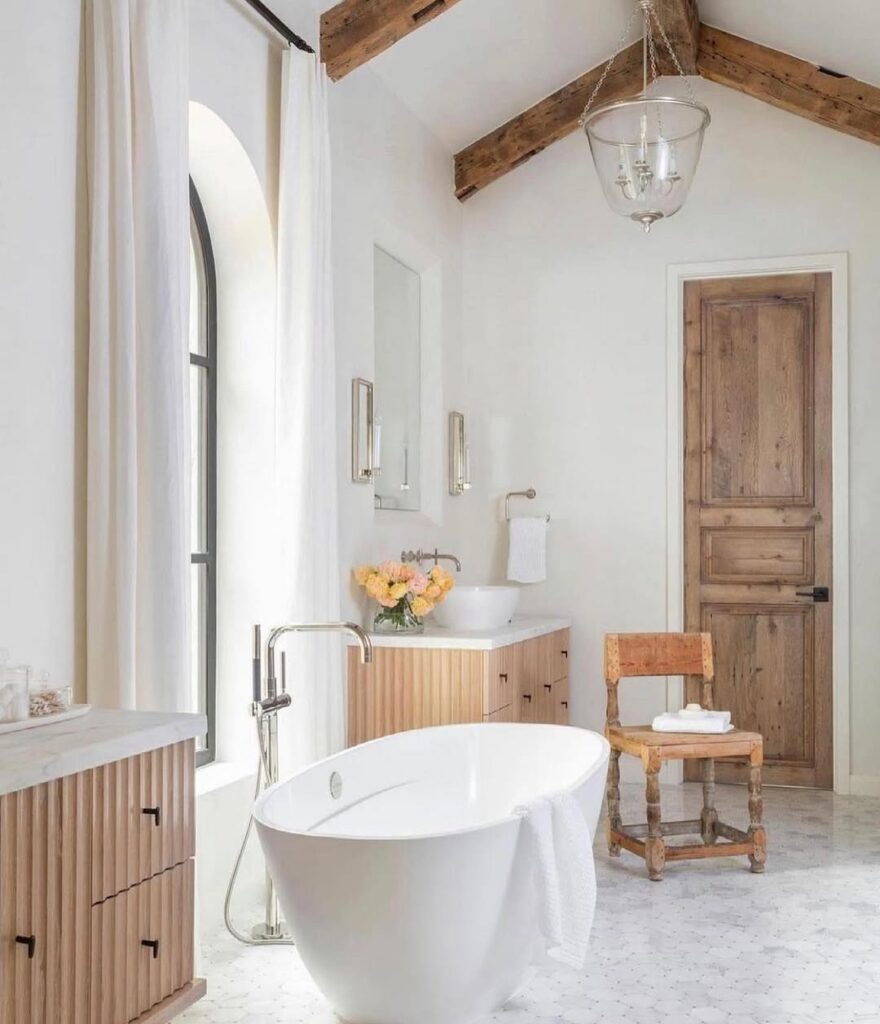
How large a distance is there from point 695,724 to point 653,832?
15.4 inches

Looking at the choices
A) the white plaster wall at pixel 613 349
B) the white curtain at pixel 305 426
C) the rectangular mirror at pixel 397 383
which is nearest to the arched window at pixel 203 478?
the white curtain at pixel 305 426

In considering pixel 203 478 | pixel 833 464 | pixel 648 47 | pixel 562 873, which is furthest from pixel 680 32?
pixel 562 873

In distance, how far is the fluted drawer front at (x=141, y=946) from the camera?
5.92 ft

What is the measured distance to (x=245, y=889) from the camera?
343cm

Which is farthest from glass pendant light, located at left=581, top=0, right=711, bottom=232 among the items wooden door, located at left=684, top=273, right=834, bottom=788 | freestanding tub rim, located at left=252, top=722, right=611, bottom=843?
freestanding tub rim, located at left=252, top=722, right=611, bottom=843

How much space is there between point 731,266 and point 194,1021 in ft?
12.4

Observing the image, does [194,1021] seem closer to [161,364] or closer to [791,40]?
[161,364]

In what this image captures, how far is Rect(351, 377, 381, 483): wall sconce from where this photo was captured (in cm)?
407

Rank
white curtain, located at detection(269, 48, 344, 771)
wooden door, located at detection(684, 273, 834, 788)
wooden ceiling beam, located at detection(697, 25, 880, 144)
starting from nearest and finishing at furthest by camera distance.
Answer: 1. white curtain, located at detection(269, 48, 344, 771)
2. wooden ceiling beam, located at detection(697, 25, 880, 144)
3. wooden door, located at detection(684, 273, 834, 788)

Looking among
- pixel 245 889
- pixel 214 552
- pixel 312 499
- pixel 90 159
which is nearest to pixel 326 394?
pixel 312 499

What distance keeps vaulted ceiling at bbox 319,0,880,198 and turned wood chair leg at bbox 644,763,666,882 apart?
8.35ft

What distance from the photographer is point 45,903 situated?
167 centimetres

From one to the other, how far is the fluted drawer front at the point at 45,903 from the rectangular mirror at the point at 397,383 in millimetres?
2712

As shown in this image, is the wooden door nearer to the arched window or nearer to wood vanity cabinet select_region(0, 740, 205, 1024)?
the arched window
